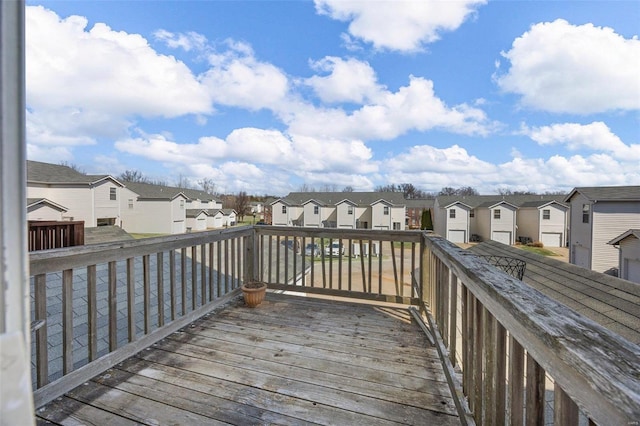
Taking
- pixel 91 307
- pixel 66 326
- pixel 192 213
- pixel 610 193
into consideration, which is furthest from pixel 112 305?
pixel 192 213

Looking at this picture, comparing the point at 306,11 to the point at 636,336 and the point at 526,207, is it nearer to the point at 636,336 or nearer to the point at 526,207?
the point at 636,336

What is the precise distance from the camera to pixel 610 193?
1393 cm

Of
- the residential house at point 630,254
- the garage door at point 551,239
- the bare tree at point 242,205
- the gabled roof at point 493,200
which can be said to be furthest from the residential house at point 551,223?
the bare tree at point 242,205

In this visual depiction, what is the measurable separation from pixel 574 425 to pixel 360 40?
404 inches

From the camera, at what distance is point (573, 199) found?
631 inches

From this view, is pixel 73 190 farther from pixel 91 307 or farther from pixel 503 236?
pixel 503 236

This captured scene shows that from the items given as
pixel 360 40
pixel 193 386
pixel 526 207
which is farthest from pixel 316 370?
pixel 526 207

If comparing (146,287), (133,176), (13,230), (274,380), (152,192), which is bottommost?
(274,380)

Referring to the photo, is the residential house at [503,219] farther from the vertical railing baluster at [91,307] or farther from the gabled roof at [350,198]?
the vertical railing baluster at [91,307]

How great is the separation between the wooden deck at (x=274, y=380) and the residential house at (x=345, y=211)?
26.1 meters

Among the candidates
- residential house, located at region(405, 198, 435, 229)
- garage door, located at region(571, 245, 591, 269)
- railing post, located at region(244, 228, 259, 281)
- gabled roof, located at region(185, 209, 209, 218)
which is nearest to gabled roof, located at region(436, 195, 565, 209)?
residential house, located at region(405, 198, 435, 229)

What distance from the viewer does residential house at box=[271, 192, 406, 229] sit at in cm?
2928

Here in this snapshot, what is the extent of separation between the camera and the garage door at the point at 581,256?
562 inches

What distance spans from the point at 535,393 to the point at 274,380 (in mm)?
1647
